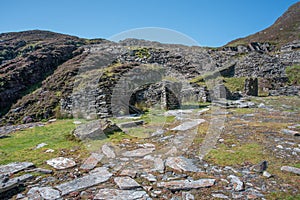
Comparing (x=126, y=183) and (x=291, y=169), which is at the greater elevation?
(x=126, y=183)

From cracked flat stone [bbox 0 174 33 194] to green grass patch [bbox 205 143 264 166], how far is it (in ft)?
10.6

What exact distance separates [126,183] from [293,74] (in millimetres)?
21682

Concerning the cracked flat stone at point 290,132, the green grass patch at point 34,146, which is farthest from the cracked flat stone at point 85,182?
the cracked flat stone at point 290,132

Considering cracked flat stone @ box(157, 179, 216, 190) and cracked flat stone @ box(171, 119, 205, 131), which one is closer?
cracked flat stone @ box(157, 179, 216, 190)

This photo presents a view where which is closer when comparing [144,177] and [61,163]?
[144,177]

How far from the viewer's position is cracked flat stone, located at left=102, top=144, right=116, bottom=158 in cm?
431

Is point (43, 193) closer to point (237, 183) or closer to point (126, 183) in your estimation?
point (126, 183)

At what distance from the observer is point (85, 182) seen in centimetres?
314

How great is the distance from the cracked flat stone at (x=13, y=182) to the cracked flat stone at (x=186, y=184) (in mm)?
2177

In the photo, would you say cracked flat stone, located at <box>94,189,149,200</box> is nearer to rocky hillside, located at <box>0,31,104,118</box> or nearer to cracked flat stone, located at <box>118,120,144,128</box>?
cracked flat stone, located at <box>118,120,144,128</box>

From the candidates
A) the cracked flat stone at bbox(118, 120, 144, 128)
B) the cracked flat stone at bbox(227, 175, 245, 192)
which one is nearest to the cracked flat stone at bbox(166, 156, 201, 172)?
the cracked flat stone at bbox(227, 175, 245, 192)

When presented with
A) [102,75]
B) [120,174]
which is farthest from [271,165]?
[102,75]

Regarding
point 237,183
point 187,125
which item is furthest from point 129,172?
point 187,125

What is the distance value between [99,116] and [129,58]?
13449 millimetres
